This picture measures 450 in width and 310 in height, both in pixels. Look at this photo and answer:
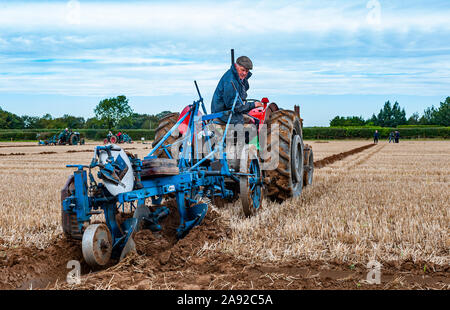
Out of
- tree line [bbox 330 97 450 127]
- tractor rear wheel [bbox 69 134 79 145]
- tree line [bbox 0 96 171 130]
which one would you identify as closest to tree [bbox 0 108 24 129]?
tree line [bbox 0 96 171 130]

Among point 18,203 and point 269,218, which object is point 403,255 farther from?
point 18,203

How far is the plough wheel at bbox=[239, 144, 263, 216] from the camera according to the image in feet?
19.4

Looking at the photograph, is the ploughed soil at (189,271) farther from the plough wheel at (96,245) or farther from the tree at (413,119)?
the tree at (413,119)

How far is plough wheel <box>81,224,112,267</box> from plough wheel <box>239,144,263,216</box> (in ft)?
7.31

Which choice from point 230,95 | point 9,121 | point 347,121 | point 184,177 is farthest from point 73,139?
point 347,121

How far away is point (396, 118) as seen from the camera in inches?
4333

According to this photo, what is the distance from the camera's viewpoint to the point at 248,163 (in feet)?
20.3

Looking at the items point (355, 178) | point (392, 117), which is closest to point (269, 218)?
point (355, 178)

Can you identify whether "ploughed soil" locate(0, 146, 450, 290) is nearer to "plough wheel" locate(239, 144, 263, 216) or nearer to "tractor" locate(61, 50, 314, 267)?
"tractor" locate(61, 50, 314, 267)

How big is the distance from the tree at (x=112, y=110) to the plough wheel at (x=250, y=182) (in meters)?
76.1

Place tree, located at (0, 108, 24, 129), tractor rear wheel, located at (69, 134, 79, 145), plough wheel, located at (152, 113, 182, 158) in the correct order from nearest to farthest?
1. plough wheel, located at (152, 113, 182, 158)
2. tractor rear wheel, located at (69, 134, 79, 145)
3. tree, located at (0, 108, 24, 129)

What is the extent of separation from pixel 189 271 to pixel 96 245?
0.84 m

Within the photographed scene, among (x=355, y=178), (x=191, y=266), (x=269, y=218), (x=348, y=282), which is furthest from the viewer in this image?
(x=355, y=178)
